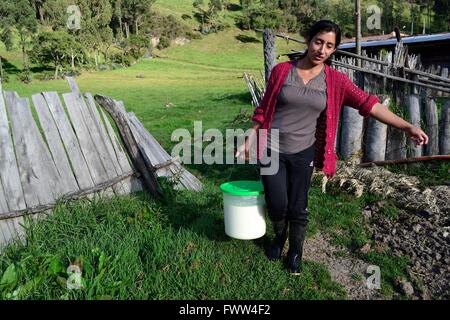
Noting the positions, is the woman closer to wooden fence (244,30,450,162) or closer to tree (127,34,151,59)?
wooden fence (244,30,450,162)

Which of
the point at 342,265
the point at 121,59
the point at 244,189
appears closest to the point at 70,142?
the point at 244,189

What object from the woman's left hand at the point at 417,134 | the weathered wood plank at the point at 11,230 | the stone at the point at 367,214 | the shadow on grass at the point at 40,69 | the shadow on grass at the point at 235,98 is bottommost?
the shadow on grass at the point at 235,98

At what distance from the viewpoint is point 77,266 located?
2.82 m

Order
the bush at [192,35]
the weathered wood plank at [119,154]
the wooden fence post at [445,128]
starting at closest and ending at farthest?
the weathered wood plank at [119,154], the wooden fence post at [445,128], the bush at [192,35]

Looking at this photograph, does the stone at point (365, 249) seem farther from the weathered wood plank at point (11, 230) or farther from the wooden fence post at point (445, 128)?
the weathered wood plank at point (11, 230)

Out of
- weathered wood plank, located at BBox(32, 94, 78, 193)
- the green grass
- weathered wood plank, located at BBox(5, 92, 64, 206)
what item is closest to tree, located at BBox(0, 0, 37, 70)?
weathered wood plank, located at BBox(32, 94, 78, 193)

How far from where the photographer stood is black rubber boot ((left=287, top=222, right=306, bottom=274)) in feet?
10.3

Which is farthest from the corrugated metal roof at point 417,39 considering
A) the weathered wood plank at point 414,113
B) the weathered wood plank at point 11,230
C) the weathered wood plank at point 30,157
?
the weathered wood plank at point 11,230

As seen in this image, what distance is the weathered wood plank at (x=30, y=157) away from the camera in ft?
11.9

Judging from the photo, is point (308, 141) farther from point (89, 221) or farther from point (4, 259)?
point (4, 259)

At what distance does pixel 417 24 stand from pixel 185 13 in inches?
1768

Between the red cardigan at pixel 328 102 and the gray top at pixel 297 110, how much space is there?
1.8 inches

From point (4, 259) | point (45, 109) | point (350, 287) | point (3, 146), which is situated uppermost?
point (45, 109)
